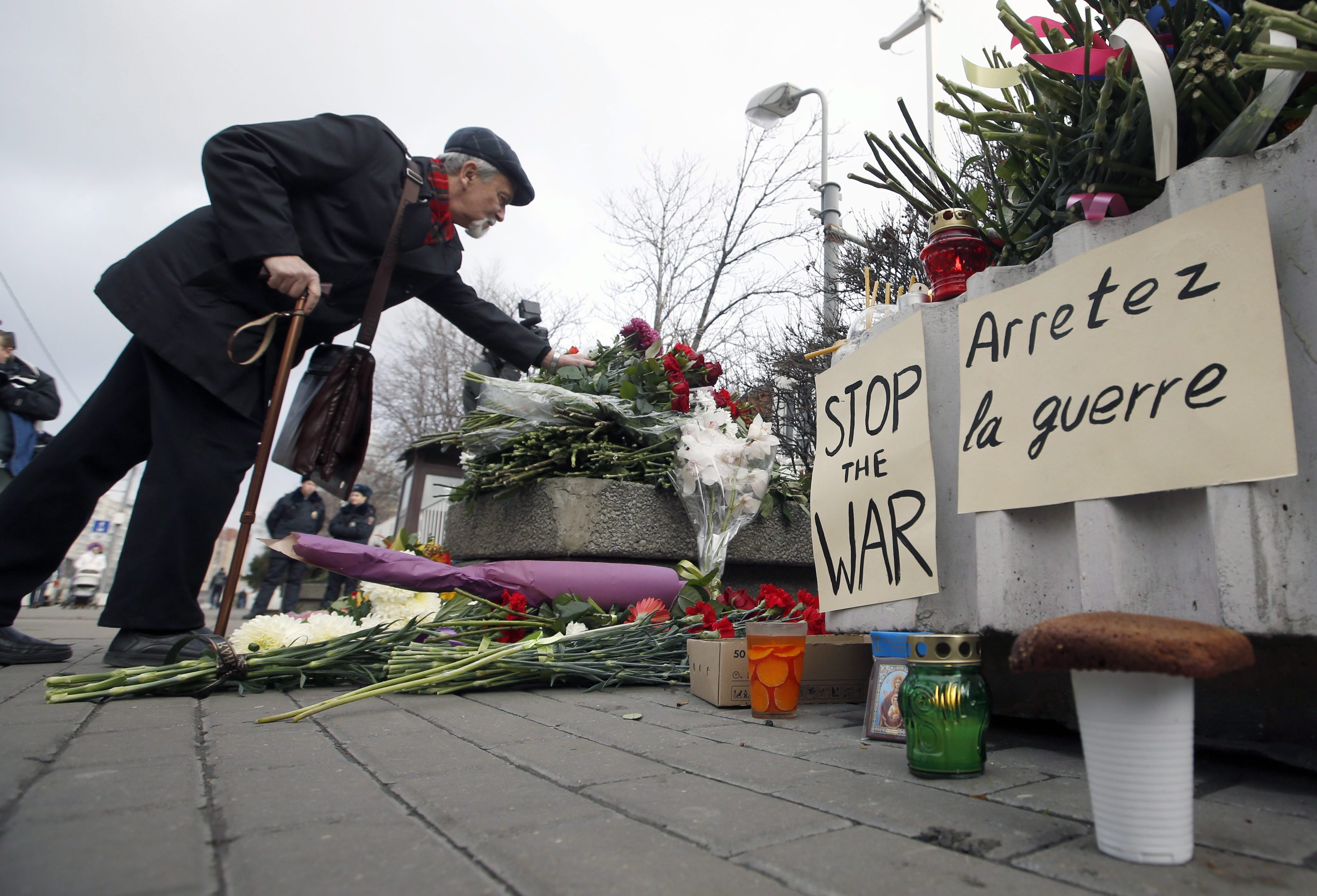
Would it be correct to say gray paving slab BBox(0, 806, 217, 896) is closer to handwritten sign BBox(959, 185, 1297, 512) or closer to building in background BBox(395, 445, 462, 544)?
handwritten sign BBox(959, 185, 1297, 512)

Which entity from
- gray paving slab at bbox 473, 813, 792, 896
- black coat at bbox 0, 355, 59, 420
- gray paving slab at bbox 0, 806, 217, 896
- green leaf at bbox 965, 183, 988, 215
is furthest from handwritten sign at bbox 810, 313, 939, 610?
black coat at bbox 0, 355, 59, 420

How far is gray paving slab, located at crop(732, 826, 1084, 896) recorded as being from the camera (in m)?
0.86

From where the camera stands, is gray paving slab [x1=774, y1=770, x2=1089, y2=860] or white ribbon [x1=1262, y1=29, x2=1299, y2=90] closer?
gray paving slab [x1=774, y1=770, x2=1089, y2=860]

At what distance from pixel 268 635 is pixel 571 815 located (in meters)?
1.98

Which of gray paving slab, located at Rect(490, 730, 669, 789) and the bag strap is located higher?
the bag strap

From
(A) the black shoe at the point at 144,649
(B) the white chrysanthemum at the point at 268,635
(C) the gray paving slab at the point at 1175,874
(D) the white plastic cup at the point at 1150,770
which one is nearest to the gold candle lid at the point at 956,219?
(D) the white plastic cup at the point at 1150,770

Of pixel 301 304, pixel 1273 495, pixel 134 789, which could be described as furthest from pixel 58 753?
pixel 1273 495

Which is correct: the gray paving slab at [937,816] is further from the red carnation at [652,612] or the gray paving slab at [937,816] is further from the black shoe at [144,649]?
the black shoe at [144,649]

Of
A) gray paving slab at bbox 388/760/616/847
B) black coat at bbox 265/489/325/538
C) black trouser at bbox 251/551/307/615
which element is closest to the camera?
gray paving slab at bbox 388/760/616/847

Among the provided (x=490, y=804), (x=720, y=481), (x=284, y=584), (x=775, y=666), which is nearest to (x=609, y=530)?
(x=720, y=481)

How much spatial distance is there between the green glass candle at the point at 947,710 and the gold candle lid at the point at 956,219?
1.07 meters

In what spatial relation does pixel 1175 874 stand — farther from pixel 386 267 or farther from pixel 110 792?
pixel 386 267

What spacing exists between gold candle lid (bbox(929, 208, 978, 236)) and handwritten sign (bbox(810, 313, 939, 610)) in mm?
291

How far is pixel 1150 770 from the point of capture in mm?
931
